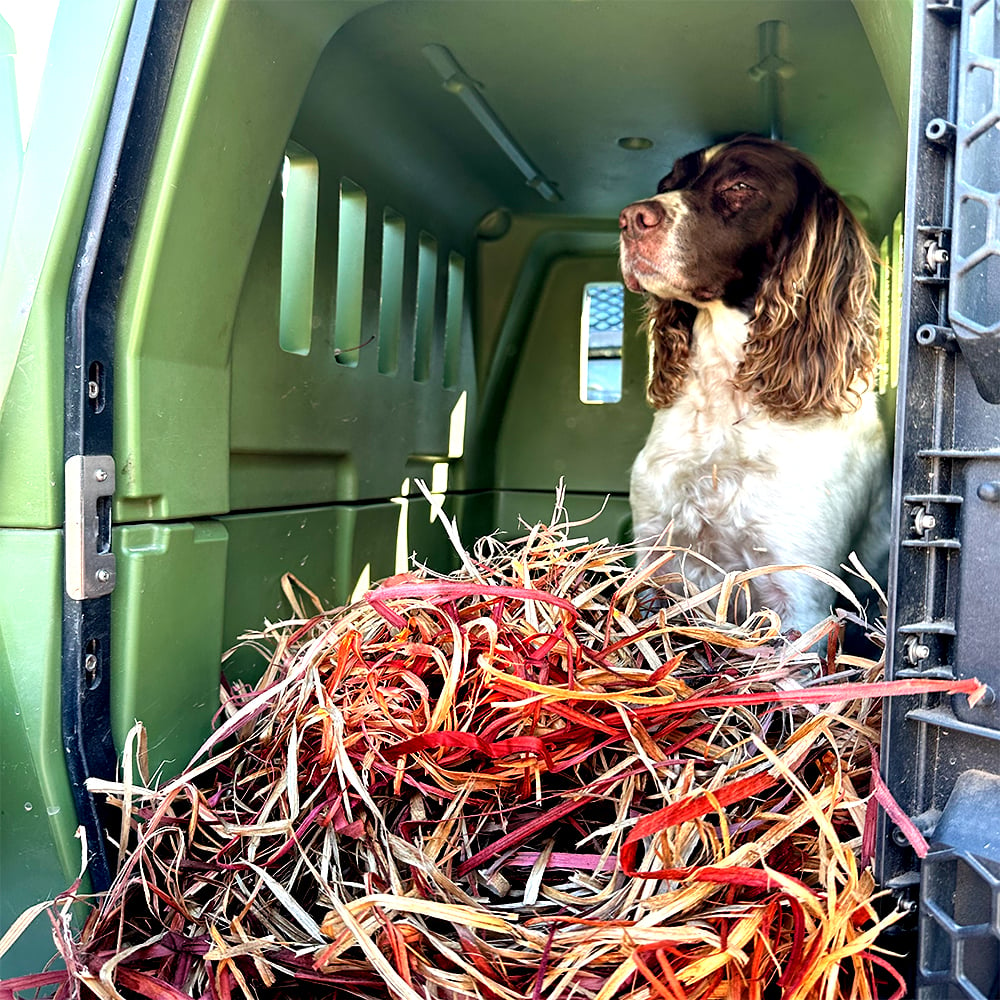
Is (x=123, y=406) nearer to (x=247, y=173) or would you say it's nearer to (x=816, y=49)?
(x=247, y=173)

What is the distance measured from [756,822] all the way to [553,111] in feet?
4.42

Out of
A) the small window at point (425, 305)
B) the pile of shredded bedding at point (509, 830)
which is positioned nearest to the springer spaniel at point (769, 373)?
the small window at point (425, 305)

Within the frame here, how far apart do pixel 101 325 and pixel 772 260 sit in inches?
56.6

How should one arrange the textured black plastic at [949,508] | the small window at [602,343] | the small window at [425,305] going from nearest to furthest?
1. the textured black plastic at [949,508]
2. the small window at [425,305]
3. the small window at [602,343]

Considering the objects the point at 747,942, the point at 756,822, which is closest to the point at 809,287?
the point at 756,822

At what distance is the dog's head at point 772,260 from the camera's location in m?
1.85

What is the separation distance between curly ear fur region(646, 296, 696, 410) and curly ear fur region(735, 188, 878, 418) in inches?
7.0

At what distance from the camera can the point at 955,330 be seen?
659 mm

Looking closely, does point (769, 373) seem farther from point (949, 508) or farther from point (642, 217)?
point (949, 508)

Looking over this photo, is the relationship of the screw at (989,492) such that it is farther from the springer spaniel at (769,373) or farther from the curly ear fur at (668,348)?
the curly ear fur at (668,348)

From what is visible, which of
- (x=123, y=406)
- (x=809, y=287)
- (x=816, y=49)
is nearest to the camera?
(x=123, y=406)

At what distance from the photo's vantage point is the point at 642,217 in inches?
71.9

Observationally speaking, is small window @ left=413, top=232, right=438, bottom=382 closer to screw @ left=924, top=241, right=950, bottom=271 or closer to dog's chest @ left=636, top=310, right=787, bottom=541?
dog's chest @ left=636, top=310, right=787, bottom=541

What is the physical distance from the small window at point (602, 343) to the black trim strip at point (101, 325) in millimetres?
1652
